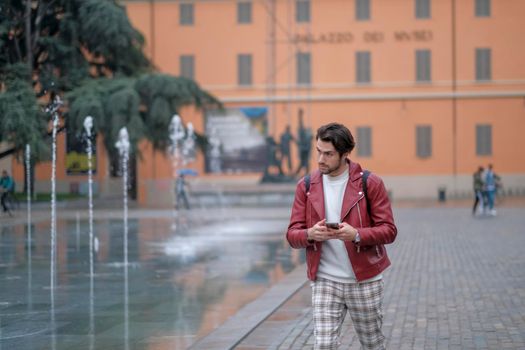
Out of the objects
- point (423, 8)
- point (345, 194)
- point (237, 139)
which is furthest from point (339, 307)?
point (423, 8)

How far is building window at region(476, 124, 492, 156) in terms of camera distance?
1864 inches

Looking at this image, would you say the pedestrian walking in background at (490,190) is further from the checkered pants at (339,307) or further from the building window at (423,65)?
the checkered pants at (339,307)

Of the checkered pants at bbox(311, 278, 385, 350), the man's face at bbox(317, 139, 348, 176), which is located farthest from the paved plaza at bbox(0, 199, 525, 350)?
the man's face at bbox(317, 139, 348, 176)

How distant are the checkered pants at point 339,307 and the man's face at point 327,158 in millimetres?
605

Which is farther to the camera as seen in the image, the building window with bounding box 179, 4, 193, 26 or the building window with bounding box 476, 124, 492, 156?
the building window with bounding box 179, 4, 193, 26

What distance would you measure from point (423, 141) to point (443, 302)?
1493 inches

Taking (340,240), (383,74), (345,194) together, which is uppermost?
(383,74)

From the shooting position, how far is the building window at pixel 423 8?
47.8m

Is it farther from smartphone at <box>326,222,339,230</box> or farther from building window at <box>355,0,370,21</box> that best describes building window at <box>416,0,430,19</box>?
smartphone at <box>326,222,339,230</box>

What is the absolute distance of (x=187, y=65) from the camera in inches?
1937

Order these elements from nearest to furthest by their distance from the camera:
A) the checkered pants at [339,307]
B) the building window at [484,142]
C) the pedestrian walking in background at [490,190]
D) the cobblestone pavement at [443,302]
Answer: the checkered pants at [339,307]
the cobblestone pavement at [443,302]
the pedestrian walking in background at [490,190]
the building window at [484,142]

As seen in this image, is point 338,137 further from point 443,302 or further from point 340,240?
point 443,302

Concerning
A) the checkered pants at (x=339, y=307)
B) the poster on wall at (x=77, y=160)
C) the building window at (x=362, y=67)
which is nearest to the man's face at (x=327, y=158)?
the checkered pants at (x=339, y=307)

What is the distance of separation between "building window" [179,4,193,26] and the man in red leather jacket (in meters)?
44.7
